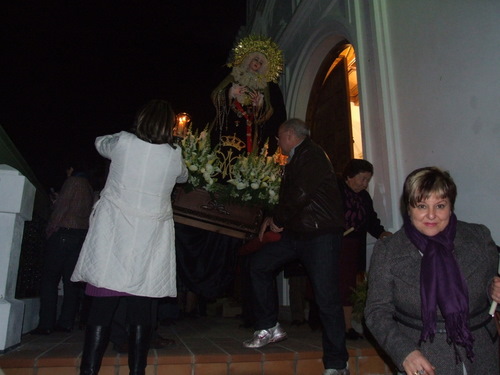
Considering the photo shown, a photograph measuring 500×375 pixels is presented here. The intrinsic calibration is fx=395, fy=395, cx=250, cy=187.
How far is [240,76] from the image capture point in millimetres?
5984

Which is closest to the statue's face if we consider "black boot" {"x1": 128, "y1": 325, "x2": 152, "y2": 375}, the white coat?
the white coat

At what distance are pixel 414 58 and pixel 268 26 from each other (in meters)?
6.11

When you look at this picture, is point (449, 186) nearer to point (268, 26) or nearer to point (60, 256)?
point (60, 256)

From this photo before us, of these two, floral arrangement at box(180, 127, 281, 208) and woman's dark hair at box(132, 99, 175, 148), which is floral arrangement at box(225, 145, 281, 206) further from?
woman's dark hair at box(132, 99, 175, 148)

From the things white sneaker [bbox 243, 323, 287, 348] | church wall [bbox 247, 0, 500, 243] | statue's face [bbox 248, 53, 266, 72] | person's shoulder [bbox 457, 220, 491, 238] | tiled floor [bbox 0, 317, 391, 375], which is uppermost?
statue's face [bbox 248, 53, 266, 72]

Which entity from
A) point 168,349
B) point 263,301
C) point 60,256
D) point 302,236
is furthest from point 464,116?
point 60,256

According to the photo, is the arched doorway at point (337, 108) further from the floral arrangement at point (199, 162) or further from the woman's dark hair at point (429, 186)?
the woman's dark hair at point (429, 186)

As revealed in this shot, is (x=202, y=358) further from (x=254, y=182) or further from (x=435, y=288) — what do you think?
(x=254, y=182)

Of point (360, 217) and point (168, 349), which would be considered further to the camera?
point (360, 217)

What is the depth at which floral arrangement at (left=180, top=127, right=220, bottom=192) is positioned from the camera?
4059mm

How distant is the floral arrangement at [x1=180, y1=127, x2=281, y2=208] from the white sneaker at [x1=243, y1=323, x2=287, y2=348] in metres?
1.41

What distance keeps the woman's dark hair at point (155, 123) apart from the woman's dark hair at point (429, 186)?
1.50 metres

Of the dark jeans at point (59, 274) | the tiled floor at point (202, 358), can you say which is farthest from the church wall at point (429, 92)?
the dark jeans at point (59, 274)

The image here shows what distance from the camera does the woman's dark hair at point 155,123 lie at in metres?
2.51
